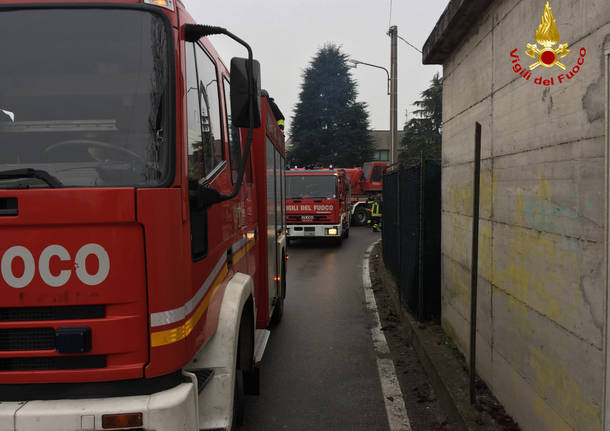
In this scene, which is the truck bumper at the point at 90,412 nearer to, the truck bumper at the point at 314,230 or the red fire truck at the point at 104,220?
the red fire truck at the point at 104,220

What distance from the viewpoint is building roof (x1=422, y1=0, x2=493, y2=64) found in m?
4.58

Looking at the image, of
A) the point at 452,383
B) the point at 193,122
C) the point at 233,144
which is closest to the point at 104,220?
the point at 193,122

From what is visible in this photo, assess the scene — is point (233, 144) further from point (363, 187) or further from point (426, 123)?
point (426, 123)

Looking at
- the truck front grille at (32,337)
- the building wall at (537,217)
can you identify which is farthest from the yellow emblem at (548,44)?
the truck front grille at (32,337)

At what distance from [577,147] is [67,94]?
260cm

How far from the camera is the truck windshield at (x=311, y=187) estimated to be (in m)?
17.3

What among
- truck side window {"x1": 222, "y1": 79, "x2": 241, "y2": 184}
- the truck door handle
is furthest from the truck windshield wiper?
truck side window {"x1": 222, "y1": 79, "x2": 241, "y2": 184}

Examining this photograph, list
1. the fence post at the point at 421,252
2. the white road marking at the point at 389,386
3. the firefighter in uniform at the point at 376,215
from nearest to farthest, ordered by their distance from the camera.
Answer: the white road marking at the point at 389,386, the fence post at the point at 421,252, the firefighter in uniform at the point at 376,215

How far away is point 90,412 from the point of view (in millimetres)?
2385

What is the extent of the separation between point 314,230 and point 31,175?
14772 millimetres

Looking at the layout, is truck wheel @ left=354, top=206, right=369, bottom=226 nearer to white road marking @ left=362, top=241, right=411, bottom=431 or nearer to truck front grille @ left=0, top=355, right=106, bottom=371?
white road marking @ left=362, top=241, right=411, bottom=431

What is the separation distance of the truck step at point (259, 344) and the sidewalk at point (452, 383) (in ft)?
5.10

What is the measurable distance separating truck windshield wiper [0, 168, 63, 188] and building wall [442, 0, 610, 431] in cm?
256

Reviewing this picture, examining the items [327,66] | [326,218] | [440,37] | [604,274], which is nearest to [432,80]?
[327,66]
